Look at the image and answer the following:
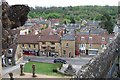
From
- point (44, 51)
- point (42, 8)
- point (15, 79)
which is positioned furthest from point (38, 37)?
point (42, 8)

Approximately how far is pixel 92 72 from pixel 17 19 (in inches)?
87.9

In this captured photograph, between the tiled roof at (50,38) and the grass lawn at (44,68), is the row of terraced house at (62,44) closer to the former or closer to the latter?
the tiled roof at (50,38)

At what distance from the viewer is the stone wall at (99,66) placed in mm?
3536

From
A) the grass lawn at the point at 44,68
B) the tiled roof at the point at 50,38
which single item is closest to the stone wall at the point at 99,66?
the grass lawn at the point at 44,68

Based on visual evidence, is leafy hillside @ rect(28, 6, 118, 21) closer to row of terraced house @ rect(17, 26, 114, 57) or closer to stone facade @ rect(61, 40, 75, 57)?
row of terraced house @ rect(17, 26, 114, 57)

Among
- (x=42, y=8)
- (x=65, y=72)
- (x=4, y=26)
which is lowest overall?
(x=65, y=72)

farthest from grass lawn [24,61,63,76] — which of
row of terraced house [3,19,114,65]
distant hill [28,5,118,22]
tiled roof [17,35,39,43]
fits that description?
distant hill [28,5,118,22]

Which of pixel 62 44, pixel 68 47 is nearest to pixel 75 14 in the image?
pixel 62 44

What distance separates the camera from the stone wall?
3.54 metres

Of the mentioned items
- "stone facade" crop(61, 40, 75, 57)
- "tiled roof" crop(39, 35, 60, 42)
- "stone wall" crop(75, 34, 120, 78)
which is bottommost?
"stone facade" crop(61, 40, 75, 57)

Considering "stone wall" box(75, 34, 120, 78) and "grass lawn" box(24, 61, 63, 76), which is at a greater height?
"stone wall" box(75, 34, 120, 78)

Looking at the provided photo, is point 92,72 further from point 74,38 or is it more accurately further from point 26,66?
point 74,38

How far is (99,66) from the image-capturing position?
3.90 meters

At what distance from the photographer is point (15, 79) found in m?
25.2
